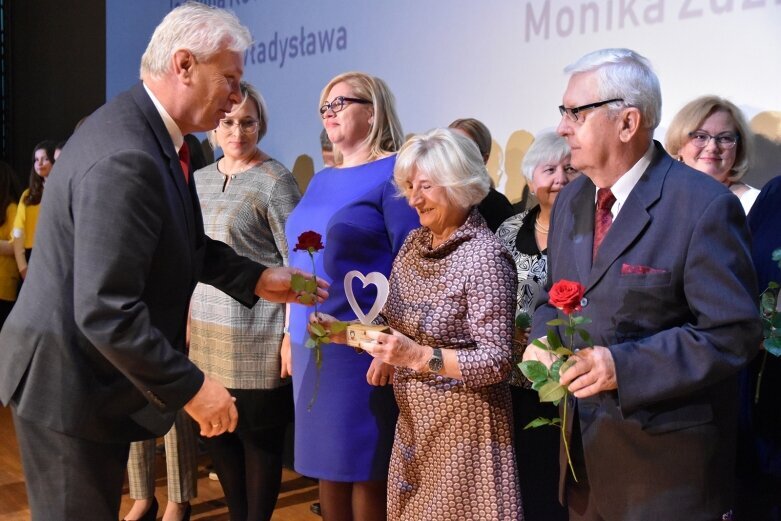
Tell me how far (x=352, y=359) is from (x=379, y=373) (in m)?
0.20

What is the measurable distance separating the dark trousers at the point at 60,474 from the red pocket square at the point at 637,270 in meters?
1.25

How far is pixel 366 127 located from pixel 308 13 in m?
2.06

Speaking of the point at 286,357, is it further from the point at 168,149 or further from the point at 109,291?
the point at 109,291

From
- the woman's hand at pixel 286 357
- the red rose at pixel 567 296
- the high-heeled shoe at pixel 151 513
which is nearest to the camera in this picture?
the red rose at pixel 567 296

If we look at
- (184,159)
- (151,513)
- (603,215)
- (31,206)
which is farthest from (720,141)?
(31,206)

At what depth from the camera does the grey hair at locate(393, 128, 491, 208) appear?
2.64m

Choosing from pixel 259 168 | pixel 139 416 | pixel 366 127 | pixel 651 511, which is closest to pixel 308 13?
pixel 259 168

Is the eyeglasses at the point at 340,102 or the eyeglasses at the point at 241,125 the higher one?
the eyeglasses at the point at 340,102

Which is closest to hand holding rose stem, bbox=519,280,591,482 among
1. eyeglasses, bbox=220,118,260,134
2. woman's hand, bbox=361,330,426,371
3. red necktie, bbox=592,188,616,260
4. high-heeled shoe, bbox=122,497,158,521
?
red necktie, bbox=592,188,616,260

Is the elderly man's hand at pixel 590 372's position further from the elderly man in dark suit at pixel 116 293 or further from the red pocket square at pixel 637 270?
the elderly man in dark suit at pixel 116 293

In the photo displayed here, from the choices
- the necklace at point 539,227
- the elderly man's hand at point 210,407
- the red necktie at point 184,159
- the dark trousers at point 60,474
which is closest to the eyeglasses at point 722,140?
the necklace at point 539,227

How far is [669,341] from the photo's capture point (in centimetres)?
184

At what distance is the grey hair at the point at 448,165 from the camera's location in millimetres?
2643

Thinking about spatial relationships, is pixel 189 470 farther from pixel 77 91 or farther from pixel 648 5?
pixel 77 91
